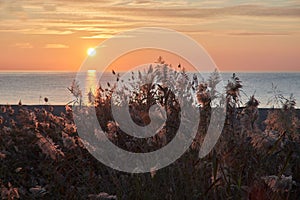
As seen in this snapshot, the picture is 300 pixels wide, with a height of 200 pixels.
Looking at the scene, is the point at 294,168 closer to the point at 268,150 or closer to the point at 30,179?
the point at 268,150

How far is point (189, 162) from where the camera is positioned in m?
5.43

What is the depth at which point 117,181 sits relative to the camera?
217 inches

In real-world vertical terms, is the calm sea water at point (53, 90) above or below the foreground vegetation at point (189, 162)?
Result: above

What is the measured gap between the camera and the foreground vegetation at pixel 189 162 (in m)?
4.63

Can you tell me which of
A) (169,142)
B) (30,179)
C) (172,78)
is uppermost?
(172,78)

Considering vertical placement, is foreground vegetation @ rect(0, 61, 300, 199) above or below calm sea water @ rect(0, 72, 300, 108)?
below

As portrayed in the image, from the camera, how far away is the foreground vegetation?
463 cm

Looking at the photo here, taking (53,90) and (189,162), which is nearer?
(189,162)

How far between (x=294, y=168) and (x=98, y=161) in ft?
6.91

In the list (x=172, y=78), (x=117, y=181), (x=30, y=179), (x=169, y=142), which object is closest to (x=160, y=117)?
(x=169, y=142)

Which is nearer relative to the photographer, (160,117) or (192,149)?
(160,117)

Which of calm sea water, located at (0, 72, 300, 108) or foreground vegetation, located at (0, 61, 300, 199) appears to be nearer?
foreground vegetation, located at (0, 61, 300, 199)

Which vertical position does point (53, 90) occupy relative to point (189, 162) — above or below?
above

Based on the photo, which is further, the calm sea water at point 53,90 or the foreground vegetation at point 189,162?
the calm sea water at point 53,90
